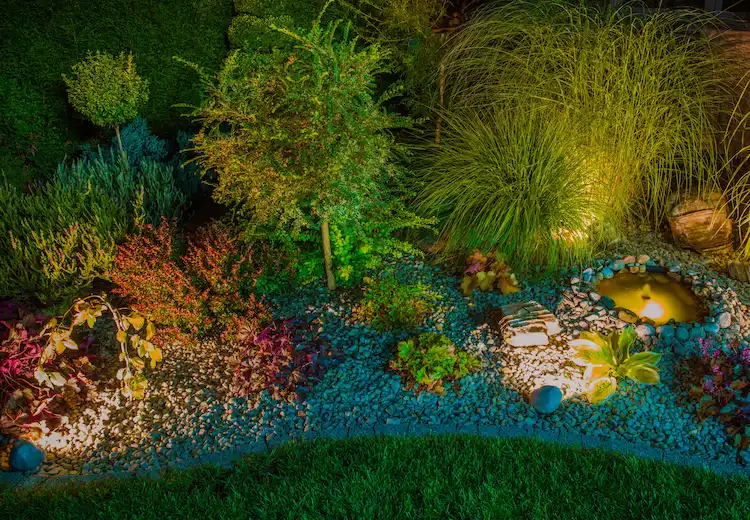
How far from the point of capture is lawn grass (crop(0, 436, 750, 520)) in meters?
2.67

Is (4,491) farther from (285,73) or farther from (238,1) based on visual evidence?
(238,1)

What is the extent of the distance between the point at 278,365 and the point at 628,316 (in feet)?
7.87

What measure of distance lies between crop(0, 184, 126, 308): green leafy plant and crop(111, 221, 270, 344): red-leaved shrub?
41 cm

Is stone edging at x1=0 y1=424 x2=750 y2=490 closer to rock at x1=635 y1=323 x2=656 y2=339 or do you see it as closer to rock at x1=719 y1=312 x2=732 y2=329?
rock at x1=635 y1=323 x2=656 y2=339

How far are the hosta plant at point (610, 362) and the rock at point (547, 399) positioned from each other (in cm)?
24

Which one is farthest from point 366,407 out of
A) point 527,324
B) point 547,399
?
point 527,324

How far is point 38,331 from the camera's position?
3.76 meters

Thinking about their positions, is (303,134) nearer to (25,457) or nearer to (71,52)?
(25,457)

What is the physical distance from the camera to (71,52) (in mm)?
5965

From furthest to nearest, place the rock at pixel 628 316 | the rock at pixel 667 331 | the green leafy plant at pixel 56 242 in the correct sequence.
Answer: the green leafy plant at pixel 56 242 < the rock at pixel 628 316 < the rock at pixel 667 331

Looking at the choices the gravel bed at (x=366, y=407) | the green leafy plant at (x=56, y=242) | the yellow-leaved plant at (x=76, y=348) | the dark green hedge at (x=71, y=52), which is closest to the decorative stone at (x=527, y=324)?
the gravel bed at (x=366, y=407)

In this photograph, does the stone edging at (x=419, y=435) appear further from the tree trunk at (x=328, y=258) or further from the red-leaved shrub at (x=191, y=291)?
the tree trunk at (x=328, y=258)

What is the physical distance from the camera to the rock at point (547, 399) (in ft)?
10.9

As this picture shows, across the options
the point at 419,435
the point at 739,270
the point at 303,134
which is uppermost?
the point at 303,134
